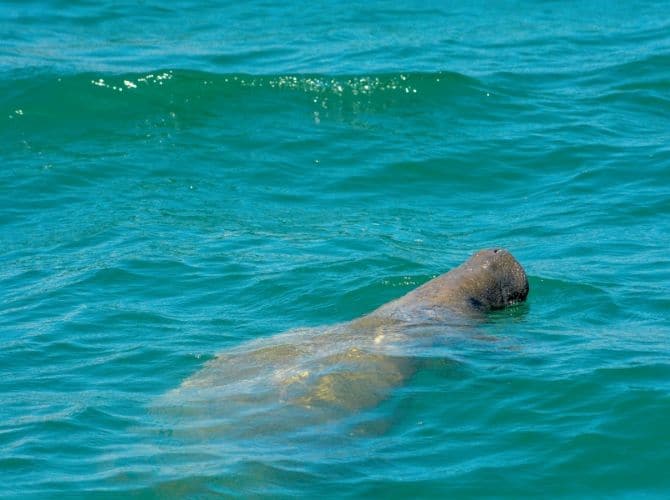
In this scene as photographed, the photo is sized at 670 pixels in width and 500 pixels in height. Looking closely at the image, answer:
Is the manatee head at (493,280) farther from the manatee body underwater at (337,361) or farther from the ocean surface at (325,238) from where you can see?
the ocean surface at (325,238)

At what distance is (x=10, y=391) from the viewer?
31.1 feet

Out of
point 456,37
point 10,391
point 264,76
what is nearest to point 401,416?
point 10,391

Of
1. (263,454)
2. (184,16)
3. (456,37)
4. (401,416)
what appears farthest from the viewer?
(184,16)

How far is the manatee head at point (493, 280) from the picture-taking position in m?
10.6

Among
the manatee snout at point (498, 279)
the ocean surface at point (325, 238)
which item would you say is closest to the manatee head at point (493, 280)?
the manatee snout at point (498, 279)

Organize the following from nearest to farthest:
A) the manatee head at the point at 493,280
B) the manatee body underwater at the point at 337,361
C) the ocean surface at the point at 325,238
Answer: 1. the ocean surface at the point at 325,238
2. the manatee body underwater at the point at 337,361
3. the manatee head at the point at 493,280

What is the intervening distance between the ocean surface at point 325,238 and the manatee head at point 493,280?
0.25 meters

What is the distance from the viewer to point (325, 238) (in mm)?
13234

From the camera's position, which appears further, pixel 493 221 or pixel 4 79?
pixel 4 79

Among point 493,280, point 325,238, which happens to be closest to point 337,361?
point 493,280

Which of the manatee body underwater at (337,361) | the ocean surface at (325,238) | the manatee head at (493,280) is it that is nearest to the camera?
the ocean surface at (325,238)

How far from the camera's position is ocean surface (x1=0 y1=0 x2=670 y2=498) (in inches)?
325

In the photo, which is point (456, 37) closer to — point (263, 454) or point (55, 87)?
point (55, 87)

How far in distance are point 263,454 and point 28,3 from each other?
15.9m
